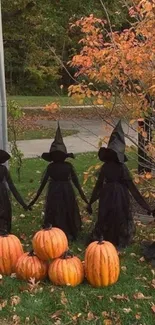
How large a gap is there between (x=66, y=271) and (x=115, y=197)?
122 cm

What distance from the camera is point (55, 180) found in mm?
5805

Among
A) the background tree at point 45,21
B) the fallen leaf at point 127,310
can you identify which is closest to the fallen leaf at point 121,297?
the fallen leaf at point 127,310

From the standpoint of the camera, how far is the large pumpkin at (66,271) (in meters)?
4.53

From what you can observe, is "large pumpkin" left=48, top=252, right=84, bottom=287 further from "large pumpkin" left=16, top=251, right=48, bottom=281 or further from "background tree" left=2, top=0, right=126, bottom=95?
"background tree" left=2, top=0, right=126, bottom=95

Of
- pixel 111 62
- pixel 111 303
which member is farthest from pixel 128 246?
pixel 111 62

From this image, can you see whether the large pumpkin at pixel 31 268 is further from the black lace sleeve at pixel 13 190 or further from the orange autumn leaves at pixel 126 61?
the orange autumn leaves at pixel 126 61

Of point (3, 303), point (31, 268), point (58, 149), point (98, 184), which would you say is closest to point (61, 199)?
point (98, 184)

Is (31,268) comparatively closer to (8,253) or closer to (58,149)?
(8,253)

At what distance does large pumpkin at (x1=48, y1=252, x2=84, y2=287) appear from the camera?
4.53 metres

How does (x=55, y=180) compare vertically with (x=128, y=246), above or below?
above

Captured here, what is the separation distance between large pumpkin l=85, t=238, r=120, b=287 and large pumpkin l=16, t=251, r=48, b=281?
15.3 inches

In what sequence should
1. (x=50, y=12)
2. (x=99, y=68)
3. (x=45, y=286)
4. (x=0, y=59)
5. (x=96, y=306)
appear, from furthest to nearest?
(x=50, y=12), (x=0, y=59), (x=99, y=68), (x=45, y=286), (x=96, y=306)

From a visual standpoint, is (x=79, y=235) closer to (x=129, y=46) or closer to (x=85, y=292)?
(x=85, y=292)

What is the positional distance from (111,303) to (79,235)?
172 cm
